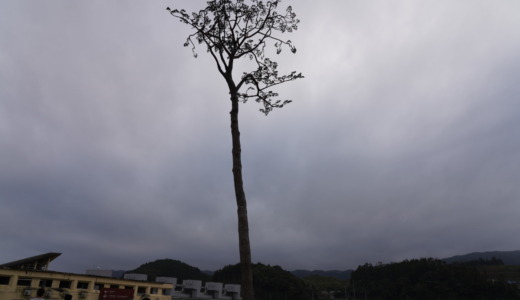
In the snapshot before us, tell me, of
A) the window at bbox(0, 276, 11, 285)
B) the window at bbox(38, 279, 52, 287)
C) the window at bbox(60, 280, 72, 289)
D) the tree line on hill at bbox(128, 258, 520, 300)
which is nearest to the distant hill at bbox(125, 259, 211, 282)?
the tree line on hill at bbox(128, 258, 520, 300)

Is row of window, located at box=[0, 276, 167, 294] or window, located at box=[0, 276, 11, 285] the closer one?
window, located at box=[0, 276, 11, 285]

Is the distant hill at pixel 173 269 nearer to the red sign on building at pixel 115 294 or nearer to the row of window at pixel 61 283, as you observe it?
the row of window at pixel 61 283

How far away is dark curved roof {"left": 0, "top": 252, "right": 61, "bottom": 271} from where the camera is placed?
34.9 metres

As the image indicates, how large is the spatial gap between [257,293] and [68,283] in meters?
96.3

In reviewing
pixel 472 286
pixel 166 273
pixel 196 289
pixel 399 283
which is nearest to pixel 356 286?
pixel 399 283

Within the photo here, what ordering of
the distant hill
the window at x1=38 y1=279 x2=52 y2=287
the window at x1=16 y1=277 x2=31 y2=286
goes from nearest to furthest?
the window at x1=16 y1=277 x2=31 y2=286 < the window at x1=38 y1=279 x2=52 y2=287 < the distant hill

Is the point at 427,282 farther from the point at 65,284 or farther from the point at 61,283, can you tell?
the point at 61,283

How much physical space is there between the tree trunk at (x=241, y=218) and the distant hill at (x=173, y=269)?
161m

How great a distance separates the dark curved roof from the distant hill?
420ft

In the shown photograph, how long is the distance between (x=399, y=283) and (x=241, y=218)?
481 feet

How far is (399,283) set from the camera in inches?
5271

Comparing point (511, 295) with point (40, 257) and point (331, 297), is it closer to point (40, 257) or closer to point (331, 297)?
point (331, 297)

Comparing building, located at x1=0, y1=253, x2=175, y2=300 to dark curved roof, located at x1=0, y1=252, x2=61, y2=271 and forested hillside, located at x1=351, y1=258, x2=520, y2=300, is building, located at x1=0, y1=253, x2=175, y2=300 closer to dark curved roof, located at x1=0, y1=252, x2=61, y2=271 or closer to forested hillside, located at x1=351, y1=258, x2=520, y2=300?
dark curved roof, located at x1=0, y1=252, x2=61, y2=271

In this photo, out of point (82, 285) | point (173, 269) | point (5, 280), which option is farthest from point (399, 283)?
point (5, 280)
